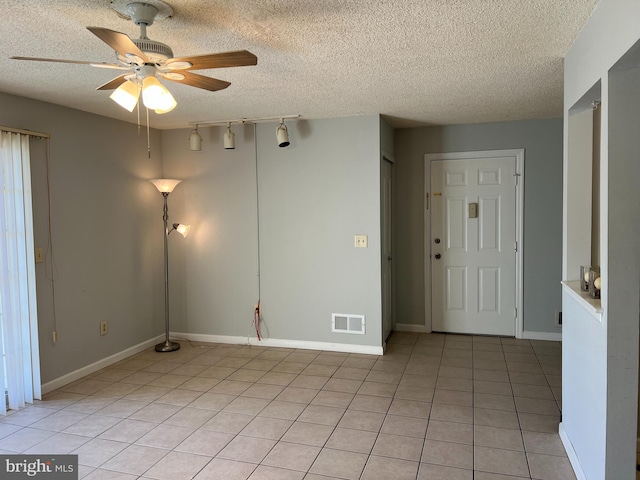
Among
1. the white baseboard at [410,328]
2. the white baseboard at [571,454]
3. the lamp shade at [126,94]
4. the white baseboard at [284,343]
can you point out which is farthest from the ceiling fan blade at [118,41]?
the white baseboard at [410,328]

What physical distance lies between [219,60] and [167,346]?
3510 millimetres

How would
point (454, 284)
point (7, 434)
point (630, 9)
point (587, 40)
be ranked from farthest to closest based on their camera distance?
point (454, 284) < point (7, 434) < point (587, 40) < point (630, 9)

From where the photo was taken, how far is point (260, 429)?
2930mm

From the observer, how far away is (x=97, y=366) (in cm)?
407

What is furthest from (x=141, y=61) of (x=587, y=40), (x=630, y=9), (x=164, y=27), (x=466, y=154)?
(x=466, y=154)

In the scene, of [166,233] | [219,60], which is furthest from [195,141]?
[219,60]

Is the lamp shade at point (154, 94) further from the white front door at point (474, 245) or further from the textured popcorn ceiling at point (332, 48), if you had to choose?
the white front door at point (474, 245)

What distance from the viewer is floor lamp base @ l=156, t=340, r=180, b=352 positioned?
4621 mm

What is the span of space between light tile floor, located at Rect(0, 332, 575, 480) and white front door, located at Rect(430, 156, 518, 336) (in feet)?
1.94

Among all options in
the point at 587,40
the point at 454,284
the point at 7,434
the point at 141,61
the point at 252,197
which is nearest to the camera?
the point at 141,61

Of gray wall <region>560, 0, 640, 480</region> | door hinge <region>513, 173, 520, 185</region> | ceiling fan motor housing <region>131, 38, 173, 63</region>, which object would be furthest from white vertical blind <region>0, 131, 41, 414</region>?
door hinge <region>513, 173, 520, 185</region>

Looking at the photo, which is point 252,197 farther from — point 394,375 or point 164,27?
point 164,27

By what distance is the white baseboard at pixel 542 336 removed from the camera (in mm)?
4738

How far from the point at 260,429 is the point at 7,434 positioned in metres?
1.64
